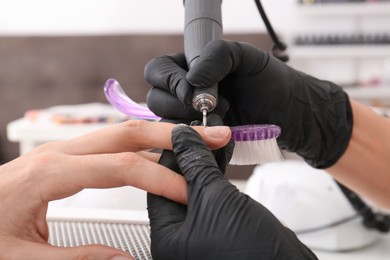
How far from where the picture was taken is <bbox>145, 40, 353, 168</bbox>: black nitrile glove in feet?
1.99

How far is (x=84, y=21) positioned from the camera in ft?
9.62

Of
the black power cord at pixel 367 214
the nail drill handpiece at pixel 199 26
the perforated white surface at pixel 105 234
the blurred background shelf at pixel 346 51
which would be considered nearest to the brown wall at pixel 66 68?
the blurred background shelf at pixel 346 51

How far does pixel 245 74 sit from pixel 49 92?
2.38 meters

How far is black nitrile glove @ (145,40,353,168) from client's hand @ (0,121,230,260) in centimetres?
9

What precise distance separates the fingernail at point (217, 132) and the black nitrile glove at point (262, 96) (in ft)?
0.24

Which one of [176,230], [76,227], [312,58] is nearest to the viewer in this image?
[176,230]

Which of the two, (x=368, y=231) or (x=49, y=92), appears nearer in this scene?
(x=368, y=231)

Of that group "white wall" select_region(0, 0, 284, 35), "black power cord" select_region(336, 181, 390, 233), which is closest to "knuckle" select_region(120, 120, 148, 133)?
"black power cord" select_region(336, 181, 390, 233)

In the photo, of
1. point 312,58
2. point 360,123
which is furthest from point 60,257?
point 312,58

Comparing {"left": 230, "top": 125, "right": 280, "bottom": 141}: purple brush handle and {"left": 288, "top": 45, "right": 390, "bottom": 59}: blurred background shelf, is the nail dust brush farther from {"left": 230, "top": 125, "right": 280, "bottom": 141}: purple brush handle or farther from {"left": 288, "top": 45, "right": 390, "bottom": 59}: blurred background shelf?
{"left": 288, "top": 45, "right": 390, "bottom": 59}: blurred background shelf

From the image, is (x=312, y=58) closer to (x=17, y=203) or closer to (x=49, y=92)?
(x=49, y=92)

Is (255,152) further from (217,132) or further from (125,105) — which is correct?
(125,105)

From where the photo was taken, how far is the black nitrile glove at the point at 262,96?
0.61 meters

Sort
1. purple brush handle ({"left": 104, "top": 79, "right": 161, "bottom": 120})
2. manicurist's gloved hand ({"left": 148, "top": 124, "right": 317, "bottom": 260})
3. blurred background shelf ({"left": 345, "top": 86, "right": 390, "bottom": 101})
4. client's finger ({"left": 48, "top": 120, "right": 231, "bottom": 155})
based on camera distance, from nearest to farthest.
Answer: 1. manicurist's gloved hand ({"left": 148, "top": 124, "right": 317, "bottom": 260})
2. client's finger ({"left": 48, "top": 120, "right": 231, "bottom": 155})
3. purple brush handle ({"left": 104, "top": 79, "right": 161, "bottom": 120})
4. blurred background shelf ({"left": 345, "top": 86, "right": 390, "bottom": 101})
